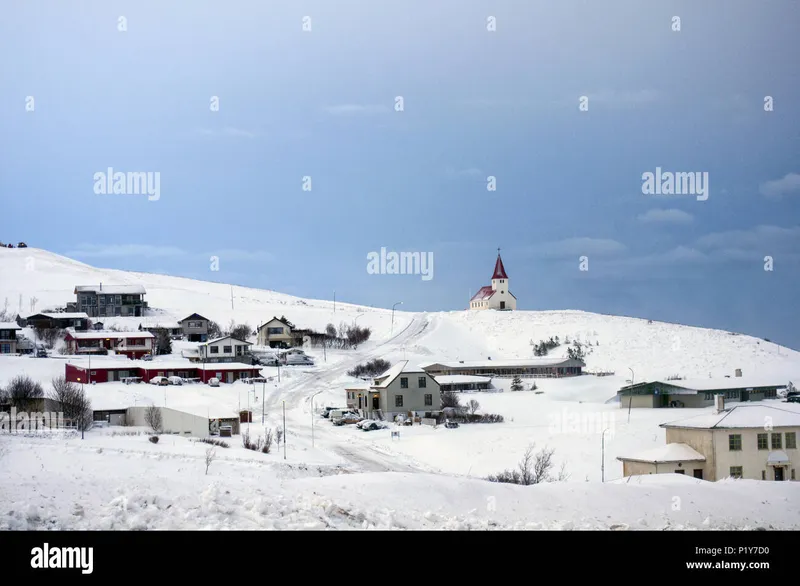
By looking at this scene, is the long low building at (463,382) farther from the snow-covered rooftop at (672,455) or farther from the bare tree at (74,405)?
the snow-covered rooftop at (672,455)

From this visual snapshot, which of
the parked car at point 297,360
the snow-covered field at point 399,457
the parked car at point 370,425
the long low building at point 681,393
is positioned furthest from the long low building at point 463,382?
the parked car at point 370,425

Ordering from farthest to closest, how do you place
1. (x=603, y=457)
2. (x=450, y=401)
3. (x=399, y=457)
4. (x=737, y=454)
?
(x=450, y=401) < (x=399, y=457) < (x=603, y=457) < (x=737, y=454)

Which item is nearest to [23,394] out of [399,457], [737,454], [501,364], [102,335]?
[399,457]

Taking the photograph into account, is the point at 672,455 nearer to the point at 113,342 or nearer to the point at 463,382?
the point at 463,382

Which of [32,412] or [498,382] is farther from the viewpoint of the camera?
[498,382]

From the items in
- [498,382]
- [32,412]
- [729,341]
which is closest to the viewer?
[32,412]
